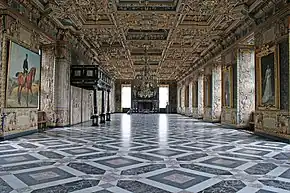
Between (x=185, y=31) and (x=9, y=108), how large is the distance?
942cm

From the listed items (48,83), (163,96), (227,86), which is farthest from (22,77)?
(163,96)

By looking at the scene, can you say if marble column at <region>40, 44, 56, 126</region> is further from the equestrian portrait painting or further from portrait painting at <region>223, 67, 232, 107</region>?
portrait painting at <region>223, 67, 232, 107</region>

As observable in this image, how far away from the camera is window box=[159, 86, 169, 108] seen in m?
39.4

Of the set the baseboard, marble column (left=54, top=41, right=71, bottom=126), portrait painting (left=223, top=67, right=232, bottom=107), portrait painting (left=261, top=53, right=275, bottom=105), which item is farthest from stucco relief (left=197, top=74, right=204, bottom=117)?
the baseboard

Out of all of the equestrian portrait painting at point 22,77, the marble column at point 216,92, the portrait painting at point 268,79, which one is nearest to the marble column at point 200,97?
the marble column at point 216,92

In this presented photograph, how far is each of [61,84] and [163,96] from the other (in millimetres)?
27780

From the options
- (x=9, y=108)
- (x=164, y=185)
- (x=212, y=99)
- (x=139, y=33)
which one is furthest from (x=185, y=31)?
(x=164, y=185)

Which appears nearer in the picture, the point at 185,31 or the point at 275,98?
the point at 275,98

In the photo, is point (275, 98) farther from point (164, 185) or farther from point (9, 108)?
point (9, 108)

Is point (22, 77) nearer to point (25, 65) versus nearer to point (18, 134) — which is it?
point (25, 65)

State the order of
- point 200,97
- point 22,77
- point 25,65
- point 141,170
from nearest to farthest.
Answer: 1. point 141,170
2. point 22,77
3. point 25,65
4. point 200,97

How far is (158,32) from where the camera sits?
1466 centimetres

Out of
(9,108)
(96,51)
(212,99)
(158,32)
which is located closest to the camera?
(9,108)

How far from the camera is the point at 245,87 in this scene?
1275 centimetres
